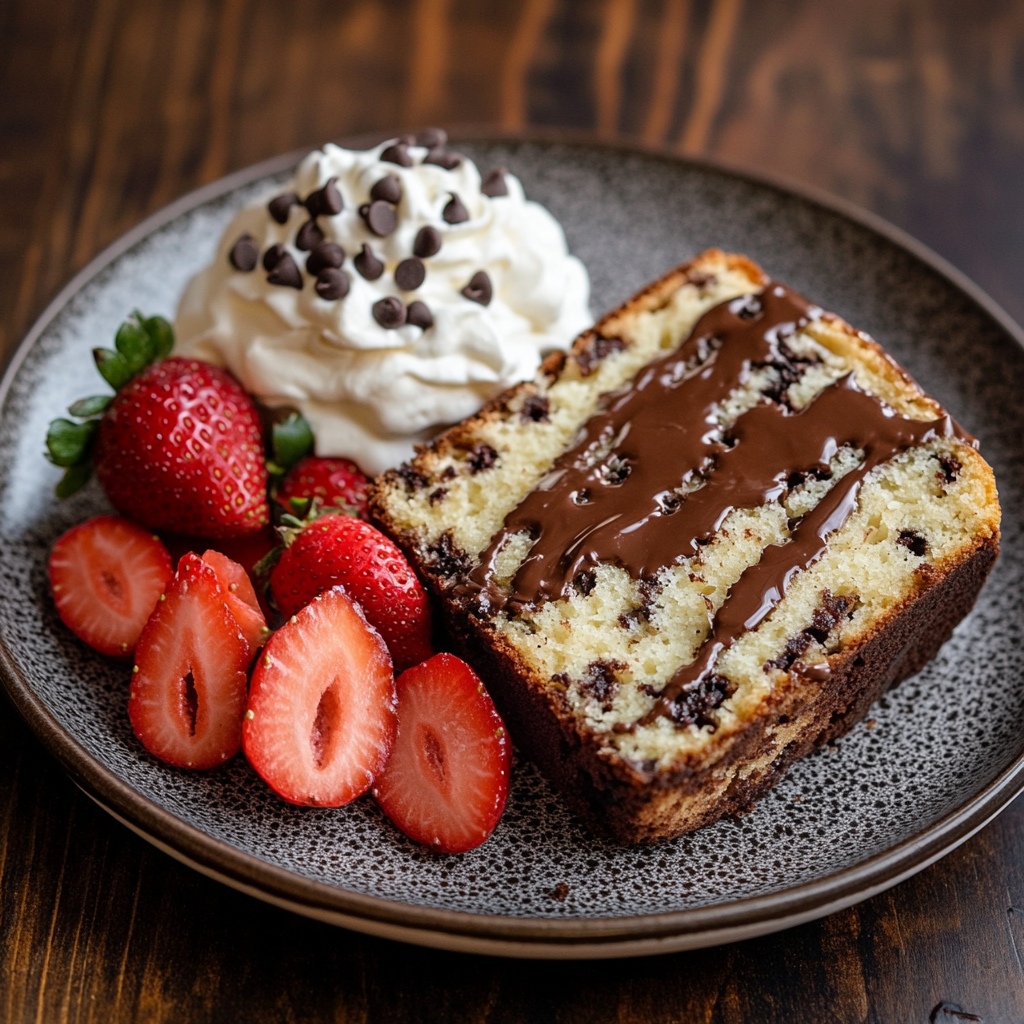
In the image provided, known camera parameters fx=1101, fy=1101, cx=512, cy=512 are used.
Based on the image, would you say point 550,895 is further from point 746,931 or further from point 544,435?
point 544,435

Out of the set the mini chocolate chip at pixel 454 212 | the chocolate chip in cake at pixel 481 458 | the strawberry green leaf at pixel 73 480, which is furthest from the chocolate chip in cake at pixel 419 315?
the strawberry green leaf at pixel 73 480

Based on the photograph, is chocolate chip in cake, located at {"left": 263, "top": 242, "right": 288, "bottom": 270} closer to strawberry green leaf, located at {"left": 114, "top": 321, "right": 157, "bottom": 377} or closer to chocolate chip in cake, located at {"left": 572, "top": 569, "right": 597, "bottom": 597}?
strawberry green leaf, located at {"left": 114, "top": 321, "right": 157, "bottom": 377}

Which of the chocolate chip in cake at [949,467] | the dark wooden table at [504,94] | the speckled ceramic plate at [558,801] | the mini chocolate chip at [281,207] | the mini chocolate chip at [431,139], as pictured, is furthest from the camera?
the dark wooden table at [504,94]

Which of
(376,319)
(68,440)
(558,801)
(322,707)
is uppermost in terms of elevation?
(376,319)

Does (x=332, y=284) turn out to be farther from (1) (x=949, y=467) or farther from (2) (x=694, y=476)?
(1) (x=949, y=467)

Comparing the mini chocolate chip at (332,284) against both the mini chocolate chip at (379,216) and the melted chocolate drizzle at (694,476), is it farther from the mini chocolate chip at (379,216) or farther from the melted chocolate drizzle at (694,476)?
the melted chocolate drizzle at (694,476)

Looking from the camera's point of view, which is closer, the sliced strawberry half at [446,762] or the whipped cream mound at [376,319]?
the sliced strawberry half at [446,762]

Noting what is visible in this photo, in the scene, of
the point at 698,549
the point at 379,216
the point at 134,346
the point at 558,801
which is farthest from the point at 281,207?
the point at 558,801

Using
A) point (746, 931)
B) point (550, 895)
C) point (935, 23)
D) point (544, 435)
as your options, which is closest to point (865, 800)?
point (746, 931)
